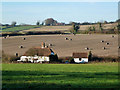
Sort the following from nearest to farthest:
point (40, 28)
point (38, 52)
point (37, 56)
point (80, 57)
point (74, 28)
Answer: point (37, 56), point (80, 57), point (38, 52), point (40, 28), point (74, 28)

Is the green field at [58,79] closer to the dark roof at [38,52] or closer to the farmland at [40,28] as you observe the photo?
the dark roof at [38,52]

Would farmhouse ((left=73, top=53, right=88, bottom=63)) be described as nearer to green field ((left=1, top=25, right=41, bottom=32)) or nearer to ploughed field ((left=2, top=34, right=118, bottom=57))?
ploughed field ((left=2, top=34, right=118, bottom=57))

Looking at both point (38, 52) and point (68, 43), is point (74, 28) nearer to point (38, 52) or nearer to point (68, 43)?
point (68, 43)

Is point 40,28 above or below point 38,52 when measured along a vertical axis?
above

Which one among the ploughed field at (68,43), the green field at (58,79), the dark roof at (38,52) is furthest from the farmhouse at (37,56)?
the green field at (58,79)

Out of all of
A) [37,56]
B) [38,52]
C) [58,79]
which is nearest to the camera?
[58,79]

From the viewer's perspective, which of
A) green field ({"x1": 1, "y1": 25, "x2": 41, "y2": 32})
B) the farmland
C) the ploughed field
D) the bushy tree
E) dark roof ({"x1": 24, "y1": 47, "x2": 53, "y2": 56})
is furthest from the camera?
the bushy tree

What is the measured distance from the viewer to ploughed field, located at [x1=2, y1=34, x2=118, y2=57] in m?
63.3

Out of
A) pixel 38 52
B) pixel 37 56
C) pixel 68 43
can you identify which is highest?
pixel 68 43

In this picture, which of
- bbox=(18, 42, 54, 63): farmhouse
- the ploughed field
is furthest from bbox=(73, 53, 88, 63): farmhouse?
bbox=(18, 42, 54, 63): farmhouse

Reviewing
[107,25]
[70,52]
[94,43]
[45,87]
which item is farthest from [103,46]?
[45,87]

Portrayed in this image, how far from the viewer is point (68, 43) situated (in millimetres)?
70688

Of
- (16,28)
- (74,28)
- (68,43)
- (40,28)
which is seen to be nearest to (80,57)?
(68,43)

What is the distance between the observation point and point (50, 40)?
72750mm
